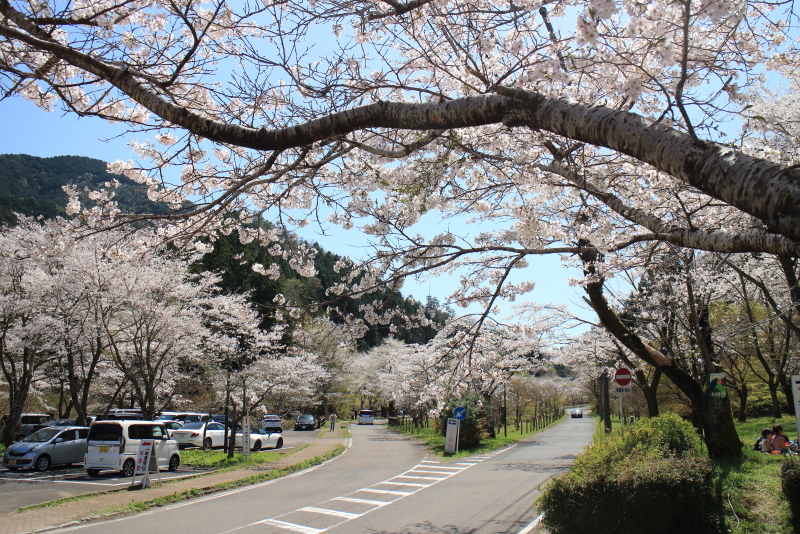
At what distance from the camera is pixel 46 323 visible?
17.1 metres

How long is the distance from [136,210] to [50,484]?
1028 centimetres

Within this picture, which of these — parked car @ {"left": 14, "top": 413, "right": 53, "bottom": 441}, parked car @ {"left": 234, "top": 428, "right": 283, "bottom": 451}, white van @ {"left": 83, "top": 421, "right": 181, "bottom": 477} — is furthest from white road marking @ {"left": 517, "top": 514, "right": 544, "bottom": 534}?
parked car @ {"left": 14, "top": 413, "right": 53, "bottom": 441}

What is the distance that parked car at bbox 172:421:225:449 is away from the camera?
72.6 ft

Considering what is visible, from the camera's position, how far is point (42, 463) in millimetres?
14789

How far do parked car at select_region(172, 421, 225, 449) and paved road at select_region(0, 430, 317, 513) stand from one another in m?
6.18

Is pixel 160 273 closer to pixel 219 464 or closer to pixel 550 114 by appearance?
pixel 219 464

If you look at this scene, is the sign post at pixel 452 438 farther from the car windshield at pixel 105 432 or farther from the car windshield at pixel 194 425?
the car windshield at pixel 194 425

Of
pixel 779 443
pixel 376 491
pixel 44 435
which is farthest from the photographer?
pixel 44 435

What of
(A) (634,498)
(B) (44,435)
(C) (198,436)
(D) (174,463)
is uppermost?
(A) (634,498)

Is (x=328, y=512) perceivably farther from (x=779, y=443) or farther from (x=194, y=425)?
(x=194, y=425)

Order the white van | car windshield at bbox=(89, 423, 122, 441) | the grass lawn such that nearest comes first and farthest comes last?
the grass lawn
the white van
car windshield at bbox=(89, 423, 122, 441)

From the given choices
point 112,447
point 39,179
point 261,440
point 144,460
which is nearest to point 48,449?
point 112,447

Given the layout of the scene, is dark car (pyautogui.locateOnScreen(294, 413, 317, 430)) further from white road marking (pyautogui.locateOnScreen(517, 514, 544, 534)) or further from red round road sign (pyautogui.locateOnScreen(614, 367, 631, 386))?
white road marking (pyautogui.locateOnScreen(517, 514, 544, 534))

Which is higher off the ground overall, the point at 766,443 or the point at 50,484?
the point at 766,443
